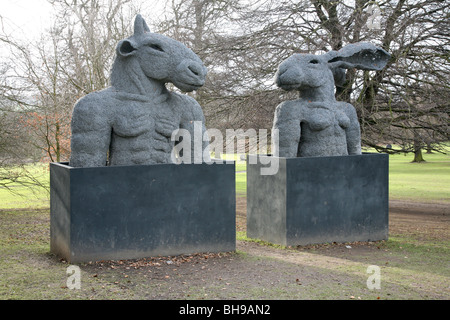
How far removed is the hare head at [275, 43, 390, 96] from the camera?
7.41m

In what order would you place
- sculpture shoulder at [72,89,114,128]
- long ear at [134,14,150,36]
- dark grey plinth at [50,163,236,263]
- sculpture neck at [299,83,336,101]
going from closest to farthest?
dark grey plinth at [50,163,236,263]
sculpture shoulder at [72,89,114,128]
long ear at [134,14,150,36]
sculpture neck at [299,83,336,101]

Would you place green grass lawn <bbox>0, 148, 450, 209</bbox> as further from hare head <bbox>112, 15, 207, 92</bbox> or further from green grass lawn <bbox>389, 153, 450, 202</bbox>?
hare head <bbox>112, 15, 207, 92</bbox>

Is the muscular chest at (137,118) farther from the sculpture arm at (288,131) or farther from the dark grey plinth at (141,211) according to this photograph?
the sculpture arm at (288,131)

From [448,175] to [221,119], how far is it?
13115 millimetres

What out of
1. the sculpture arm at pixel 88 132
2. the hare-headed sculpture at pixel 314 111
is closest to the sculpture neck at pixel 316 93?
the hare-headed sculpture at pixel 314 111

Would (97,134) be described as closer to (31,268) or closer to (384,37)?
(31,268)

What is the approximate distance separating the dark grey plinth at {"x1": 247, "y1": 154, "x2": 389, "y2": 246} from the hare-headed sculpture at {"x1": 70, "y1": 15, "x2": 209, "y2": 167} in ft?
5.77

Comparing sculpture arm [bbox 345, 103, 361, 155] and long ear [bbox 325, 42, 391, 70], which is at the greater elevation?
long ear [bbox 325, 42, 391, 70]

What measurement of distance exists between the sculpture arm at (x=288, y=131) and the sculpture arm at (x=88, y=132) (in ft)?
8.33

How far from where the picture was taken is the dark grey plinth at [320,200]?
7.22 metres

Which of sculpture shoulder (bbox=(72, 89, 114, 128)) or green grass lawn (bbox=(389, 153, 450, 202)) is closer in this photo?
sculpture shoulder (bbox=(72, 89, 114, 128))

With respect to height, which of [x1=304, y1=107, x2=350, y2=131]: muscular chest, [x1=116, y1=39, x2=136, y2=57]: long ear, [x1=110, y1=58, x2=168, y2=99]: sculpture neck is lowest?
[x1=304, y1=107, x2=350, y2=131]: muscular chest

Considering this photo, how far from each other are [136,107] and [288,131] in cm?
229

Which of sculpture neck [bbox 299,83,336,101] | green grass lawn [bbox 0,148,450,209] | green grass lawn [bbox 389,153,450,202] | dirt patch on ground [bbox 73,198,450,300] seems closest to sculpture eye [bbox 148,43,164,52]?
sculpture neck [bbox 299,83,336,101]
